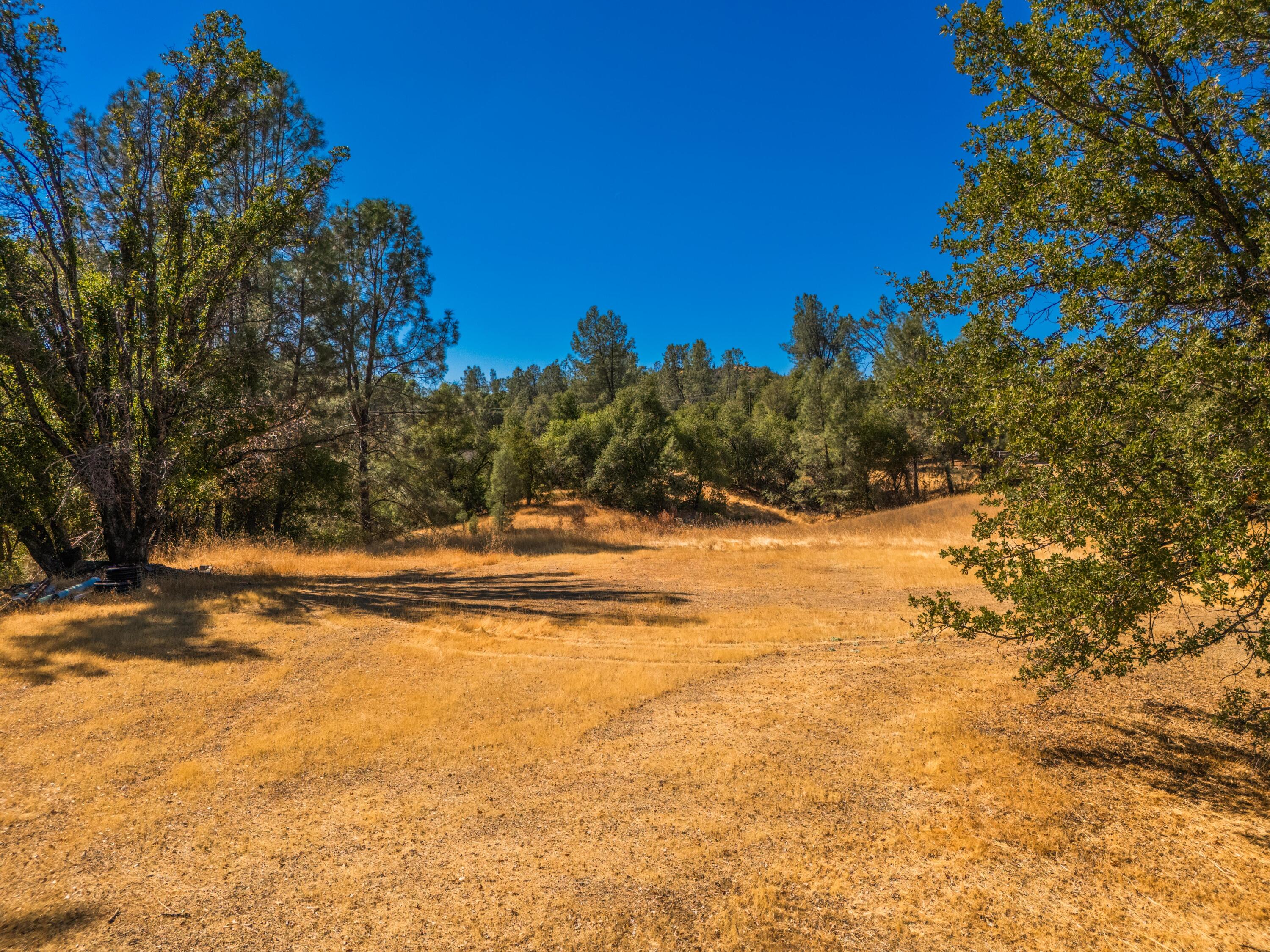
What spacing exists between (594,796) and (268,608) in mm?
7664

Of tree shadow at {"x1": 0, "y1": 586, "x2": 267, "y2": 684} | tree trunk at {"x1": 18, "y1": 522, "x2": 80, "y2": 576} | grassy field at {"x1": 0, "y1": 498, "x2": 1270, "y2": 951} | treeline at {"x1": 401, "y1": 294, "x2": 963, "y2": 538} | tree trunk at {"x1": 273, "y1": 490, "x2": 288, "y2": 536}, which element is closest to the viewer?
grassy field at {"x1": 0, "y1": 498, "x2": 1270, "y2": 951}

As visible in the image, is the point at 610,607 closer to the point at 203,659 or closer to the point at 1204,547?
the point at 203,659

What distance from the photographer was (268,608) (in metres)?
9.02

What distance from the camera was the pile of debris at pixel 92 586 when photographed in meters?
8.51

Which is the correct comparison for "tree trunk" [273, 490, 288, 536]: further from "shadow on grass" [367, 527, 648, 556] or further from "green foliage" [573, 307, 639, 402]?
"green foliage" [573, 307, 639, 402]

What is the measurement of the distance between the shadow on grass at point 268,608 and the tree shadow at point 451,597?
0.10ft

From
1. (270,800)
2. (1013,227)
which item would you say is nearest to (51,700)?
(270,800)

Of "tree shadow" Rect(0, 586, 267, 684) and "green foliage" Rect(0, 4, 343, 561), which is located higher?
"green foliage" Rect(0, 4, 343, 561)

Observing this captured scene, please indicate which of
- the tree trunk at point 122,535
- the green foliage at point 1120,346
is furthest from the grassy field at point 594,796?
the tree trunk at point 122,535

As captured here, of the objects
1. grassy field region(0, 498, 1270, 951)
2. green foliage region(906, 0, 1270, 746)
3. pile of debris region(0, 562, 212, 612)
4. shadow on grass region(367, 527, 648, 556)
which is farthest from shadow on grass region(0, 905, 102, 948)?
shadow on grass region(367, 527, 648, 556)

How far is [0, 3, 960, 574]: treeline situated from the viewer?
957 cm

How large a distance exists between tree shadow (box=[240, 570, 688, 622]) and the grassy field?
1.24 meters

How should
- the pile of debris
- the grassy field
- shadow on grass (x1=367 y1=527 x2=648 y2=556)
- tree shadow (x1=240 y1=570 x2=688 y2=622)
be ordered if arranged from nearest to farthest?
the grassy field
the pile of debris
tree shadow (x1=240 y1=570 x2=688 y2=622)
shadow on grass (x1=367 y1=527 x2=648 y2=556)

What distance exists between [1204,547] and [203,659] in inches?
373
